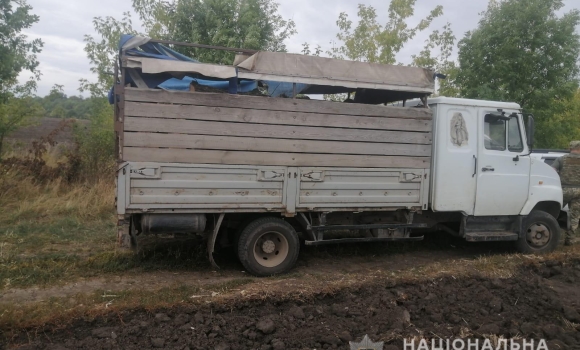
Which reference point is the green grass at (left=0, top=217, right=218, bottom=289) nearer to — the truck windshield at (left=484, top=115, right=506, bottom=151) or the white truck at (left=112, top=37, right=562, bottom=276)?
the white truck at (left=112, top=37, right=562, bottom=276)

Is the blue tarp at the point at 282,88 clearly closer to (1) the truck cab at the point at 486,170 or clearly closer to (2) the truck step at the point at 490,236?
(1) the truck cab at the point at 486,170

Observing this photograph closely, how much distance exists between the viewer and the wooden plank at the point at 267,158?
530cm

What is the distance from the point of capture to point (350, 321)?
435 centimetres

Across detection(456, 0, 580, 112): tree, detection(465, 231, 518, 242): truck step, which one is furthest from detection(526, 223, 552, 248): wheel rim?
detection(456, 0, 580, 112): tree

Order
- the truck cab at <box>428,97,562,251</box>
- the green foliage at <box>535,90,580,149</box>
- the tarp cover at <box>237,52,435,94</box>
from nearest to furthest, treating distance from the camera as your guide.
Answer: the tarp cover at <box>237,52,435,94</box>
the truck cab at <box>428,97,562,251</box>
the green foliage at <box>535,90,580,149</box>

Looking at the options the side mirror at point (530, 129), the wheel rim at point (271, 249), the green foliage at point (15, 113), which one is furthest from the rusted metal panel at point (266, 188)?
the green foliage at point (15, 113)

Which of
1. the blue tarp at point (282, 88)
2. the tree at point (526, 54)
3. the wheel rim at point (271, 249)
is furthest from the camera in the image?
the tree at point (526, 54)

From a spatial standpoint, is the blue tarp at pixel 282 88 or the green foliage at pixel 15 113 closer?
the blue tarp at pixel 282 88

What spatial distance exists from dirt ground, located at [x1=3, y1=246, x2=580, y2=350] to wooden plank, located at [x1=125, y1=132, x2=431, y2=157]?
1.64 m

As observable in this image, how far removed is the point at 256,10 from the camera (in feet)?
37.4

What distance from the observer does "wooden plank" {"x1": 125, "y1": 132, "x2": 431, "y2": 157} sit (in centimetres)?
529

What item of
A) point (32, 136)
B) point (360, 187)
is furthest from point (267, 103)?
point (32, 136)

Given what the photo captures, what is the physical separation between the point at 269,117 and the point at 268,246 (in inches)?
65.6

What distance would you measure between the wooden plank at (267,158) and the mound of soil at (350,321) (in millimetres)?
1691
